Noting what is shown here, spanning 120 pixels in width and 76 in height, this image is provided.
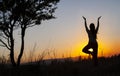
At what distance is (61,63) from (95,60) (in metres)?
2.21

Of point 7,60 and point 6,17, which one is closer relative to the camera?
point 7,60

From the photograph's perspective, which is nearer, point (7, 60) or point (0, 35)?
point (7, 60)

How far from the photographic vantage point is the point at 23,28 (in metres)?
24.0

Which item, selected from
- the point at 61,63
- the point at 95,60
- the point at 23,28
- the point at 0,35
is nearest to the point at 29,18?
the point at 23,28

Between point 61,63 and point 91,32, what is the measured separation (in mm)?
2953

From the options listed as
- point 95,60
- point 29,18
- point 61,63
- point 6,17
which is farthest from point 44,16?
point 95,60

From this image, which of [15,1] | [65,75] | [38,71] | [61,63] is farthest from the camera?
[15,1]

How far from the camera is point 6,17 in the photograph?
23875 millimetres

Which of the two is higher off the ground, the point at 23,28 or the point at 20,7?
the point at 20,7

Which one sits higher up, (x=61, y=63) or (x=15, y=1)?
(x=15, y=1)

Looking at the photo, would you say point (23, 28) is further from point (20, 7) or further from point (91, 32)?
point (91, 32)

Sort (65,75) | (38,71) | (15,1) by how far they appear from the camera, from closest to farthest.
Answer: (65,75), (38,71), (15,1)

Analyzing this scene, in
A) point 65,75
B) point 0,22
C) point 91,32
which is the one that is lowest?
point 65,75

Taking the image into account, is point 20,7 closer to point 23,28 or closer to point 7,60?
point 23,28
